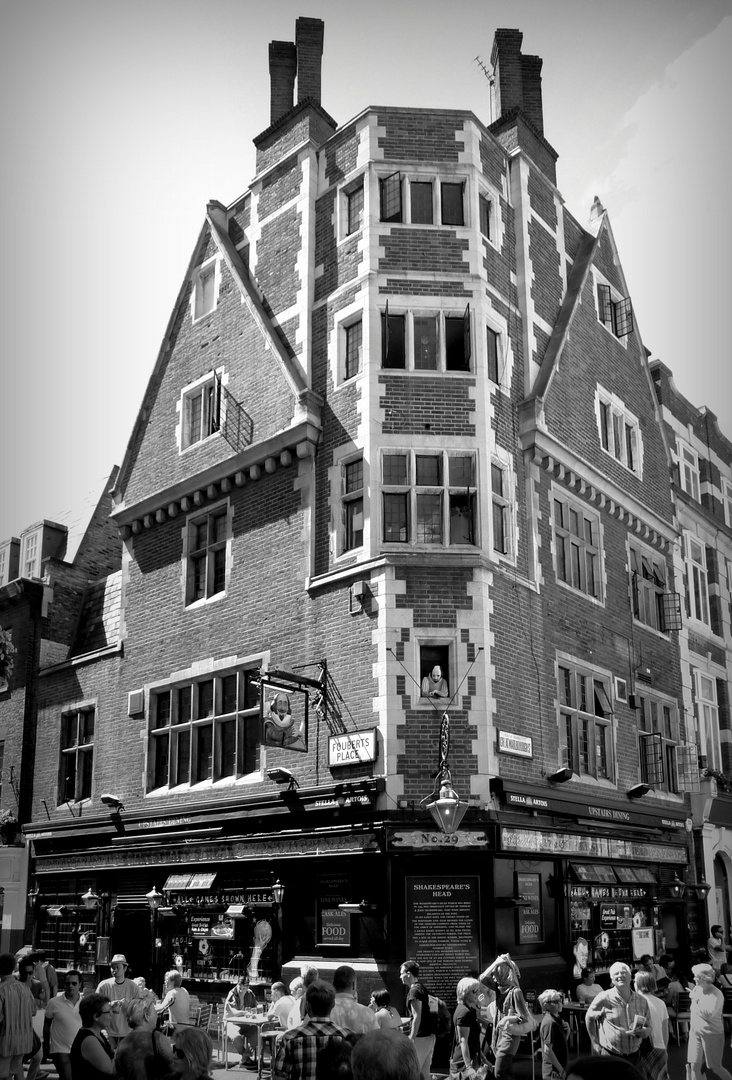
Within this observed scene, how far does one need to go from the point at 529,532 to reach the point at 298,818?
24.2 ft

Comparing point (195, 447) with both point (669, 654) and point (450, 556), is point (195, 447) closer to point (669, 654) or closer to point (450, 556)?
point (450, 556)

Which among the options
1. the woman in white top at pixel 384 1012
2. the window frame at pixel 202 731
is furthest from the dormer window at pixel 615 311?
the woman in white top at pixel 384 1012

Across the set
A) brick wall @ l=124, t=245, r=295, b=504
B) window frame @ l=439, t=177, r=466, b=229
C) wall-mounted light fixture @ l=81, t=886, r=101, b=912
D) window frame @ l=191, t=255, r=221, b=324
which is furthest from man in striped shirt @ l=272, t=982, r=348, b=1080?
window frame @ l=191, t=255, r=221, b=324

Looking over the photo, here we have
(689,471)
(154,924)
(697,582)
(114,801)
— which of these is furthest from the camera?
(689,471)

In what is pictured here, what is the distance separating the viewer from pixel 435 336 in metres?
23.2

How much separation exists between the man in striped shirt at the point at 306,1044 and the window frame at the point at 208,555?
1752 cm

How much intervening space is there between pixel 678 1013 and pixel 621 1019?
10.6m

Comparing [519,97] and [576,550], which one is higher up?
[519,97]

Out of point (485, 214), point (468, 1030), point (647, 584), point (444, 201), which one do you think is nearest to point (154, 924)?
point (468, 1030)

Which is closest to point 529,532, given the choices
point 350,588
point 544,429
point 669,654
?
point 544,429

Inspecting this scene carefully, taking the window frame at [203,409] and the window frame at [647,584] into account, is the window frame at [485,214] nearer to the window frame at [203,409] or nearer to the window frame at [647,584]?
the window frame at [203,409]

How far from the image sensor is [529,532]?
2356 centimetres

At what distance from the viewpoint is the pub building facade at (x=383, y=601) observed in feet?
67.4

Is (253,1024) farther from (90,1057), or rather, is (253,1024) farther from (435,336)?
(435,336)
